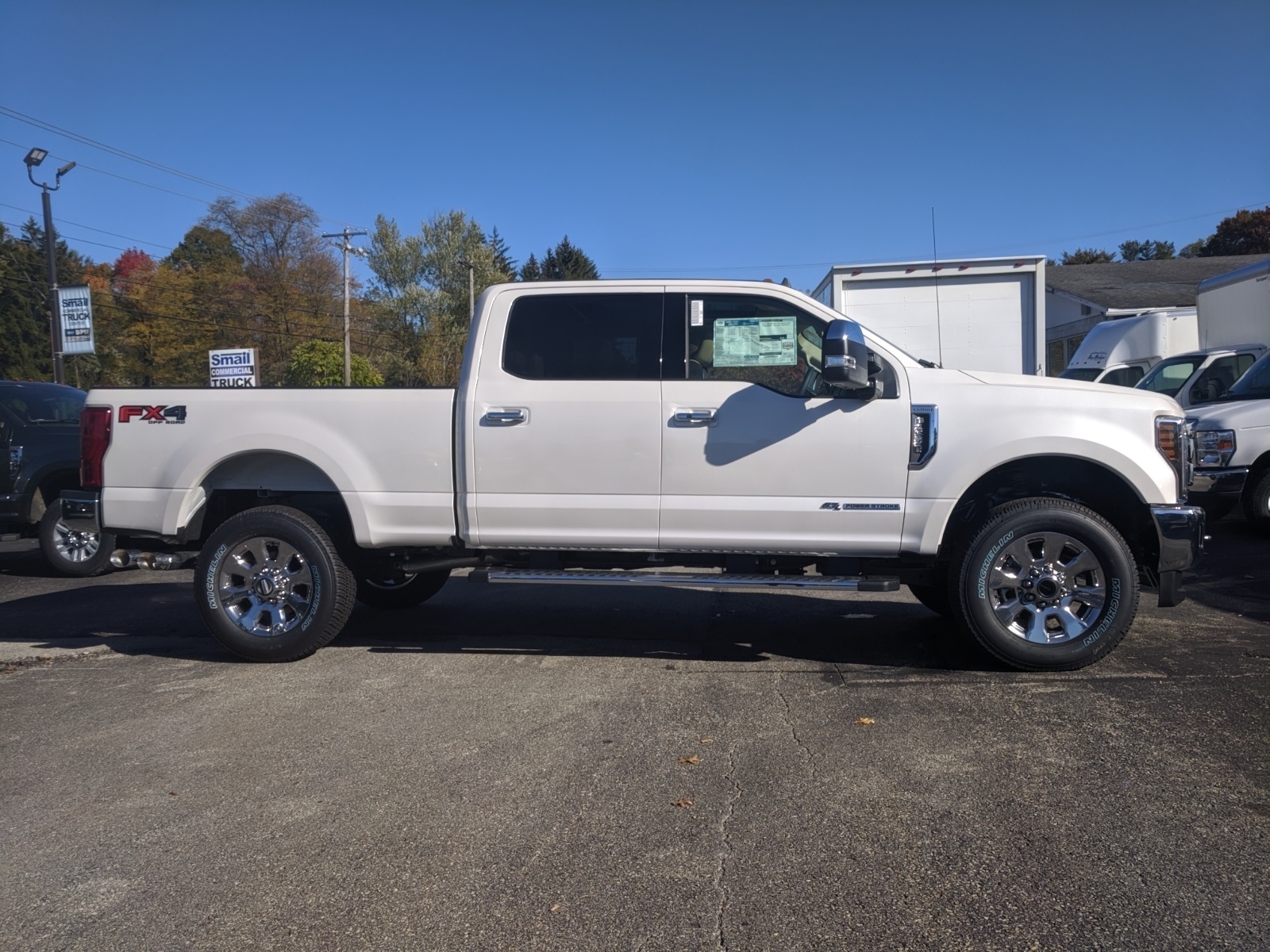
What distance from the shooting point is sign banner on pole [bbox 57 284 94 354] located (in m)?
27.4

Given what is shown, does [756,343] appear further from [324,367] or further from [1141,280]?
[324,367]

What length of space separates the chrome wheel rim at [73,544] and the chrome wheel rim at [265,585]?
15.5 ft

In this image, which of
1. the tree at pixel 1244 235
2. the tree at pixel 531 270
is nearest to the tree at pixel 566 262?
the tree at pixel 531 270

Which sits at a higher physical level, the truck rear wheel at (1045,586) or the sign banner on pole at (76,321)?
the sign banner on pole at (76,321)

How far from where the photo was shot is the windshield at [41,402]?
10023 mm

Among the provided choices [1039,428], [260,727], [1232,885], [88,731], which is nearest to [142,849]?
[260,727]

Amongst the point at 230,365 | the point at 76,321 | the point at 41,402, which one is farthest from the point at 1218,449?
the point at 76,321

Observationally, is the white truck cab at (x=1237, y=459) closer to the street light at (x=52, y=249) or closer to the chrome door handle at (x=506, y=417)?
the chrome door handle at (x=506, y=417)

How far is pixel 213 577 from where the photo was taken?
19.4ft

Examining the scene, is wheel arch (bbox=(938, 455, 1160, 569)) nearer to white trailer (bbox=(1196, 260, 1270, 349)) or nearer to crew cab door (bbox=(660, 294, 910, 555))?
crew cab door (bbox=(660, 294, 910, 555))

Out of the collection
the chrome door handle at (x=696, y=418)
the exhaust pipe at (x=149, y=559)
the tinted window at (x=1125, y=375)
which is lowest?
the exhaust pipe at (x=149, y=559)

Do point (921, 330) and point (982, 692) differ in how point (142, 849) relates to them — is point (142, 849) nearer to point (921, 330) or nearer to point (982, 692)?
point (982, 692)

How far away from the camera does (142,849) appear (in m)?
3.54

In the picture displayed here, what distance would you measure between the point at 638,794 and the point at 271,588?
9.90 ft
